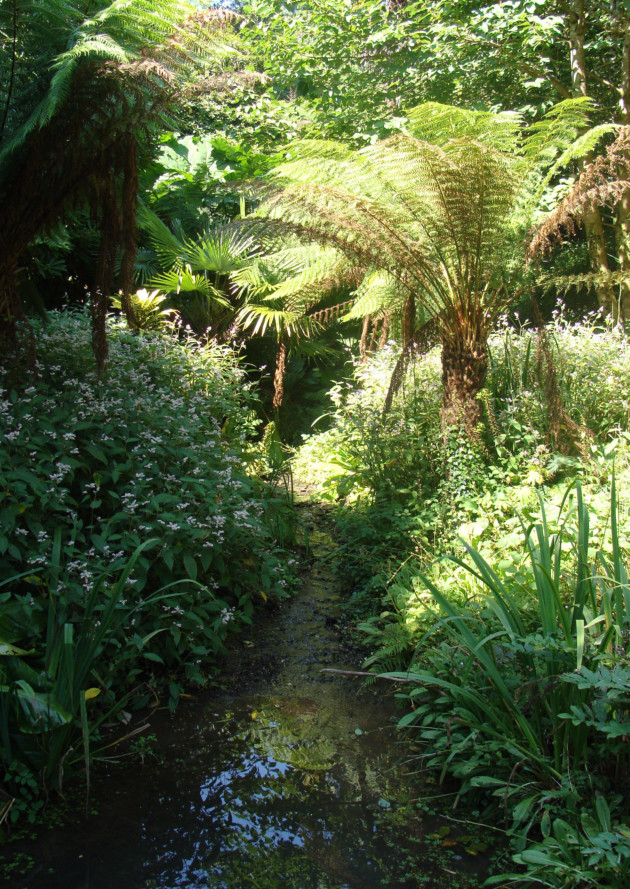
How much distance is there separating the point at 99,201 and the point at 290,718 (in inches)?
108

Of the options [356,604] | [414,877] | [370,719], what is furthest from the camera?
[356,604]

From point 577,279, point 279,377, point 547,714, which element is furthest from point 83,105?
point 279,377

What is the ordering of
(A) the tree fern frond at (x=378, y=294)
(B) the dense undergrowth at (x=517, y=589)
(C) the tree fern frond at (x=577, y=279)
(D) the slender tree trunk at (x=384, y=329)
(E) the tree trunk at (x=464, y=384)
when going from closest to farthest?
(B) the dense undergrowth at (x=517, y=589)
(E) the tree trunk at (x=464, y=384)
(C) the tree fern frond at (x=577, y=279)
(A) the tree fern frond at (x=378, y=294)
(D) the slender tree trunk at (x=384, y=329)

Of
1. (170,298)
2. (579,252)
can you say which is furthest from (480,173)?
(579,252)

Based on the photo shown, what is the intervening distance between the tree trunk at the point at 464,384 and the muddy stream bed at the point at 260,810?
→ 2.06 m

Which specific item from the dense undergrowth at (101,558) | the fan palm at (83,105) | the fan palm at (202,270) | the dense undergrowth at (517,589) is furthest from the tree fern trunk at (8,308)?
the fan palm at (202,270)

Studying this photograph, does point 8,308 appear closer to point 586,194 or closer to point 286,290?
point 586,194

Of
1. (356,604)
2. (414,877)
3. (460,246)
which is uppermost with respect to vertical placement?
(460,246)

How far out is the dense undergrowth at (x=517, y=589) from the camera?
1.96 m

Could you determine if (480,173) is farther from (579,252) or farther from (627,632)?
(579,252)

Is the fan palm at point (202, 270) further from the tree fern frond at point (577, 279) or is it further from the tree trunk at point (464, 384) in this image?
the tree fern frond at point (577, 279)

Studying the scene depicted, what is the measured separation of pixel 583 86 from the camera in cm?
688

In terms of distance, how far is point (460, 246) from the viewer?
4387 millimetres

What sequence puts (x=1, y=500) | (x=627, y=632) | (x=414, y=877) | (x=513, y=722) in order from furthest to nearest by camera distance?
(x=1, y=500) → (x=513, y=722) → (x=627, y=632) → (x=414, y=877)
